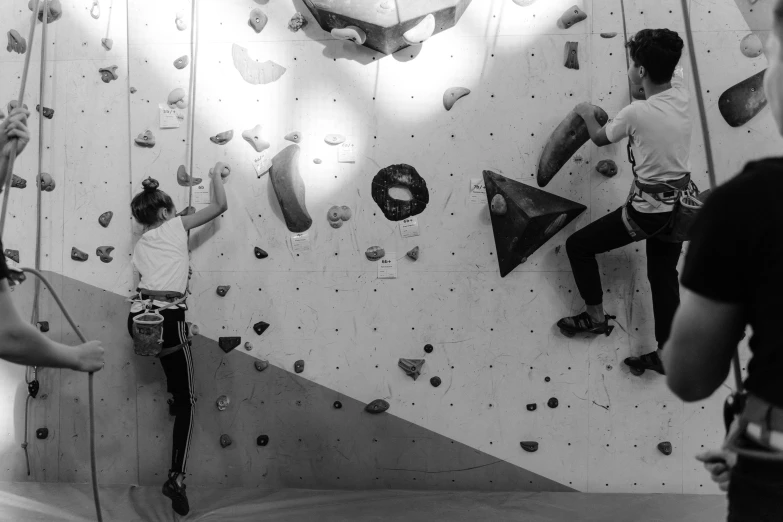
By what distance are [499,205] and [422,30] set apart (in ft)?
2.41

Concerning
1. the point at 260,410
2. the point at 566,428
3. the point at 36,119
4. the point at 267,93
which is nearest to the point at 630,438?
the point at 566,428

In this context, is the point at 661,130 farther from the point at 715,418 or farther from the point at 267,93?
the point at 267,93

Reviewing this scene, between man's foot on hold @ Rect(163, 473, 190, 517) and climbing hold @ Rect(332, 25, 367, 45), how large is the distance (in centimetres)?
182

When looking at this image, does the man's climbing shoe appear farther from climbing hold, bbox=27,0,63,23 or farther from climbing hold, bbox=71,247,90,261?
climbing hold, bbox=27,0,63,23

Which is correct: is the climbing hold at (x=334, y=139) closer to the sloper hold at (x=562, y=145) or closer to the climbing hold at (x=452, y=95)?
the climbing hold at (x=452, y=95)

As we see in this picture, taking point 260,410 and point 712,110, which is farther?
point 260,410

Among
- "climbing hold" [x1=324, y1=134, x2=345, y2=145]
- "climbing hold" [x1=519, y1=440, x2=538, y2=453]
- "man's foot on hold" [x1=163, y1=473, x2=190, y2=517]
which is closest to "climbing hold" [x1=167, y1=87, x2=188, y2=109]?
"climbing hold" [x1=324, y1=134, x2=345, y2=145]

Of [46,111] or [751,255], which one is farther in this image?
[46,111]

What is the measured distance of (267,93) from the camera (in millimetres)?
2441

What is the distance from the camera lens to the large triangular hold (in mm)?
2357

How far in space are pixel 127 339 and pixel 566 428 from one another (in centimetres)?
187

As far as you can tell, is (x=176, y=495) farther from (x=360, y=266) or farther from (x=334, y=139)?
(x=334, y=139)

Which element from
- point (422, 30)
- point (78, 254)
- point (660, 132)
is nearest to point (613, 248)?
point (660, 132)

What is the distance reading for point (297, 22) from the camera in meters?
2.40
